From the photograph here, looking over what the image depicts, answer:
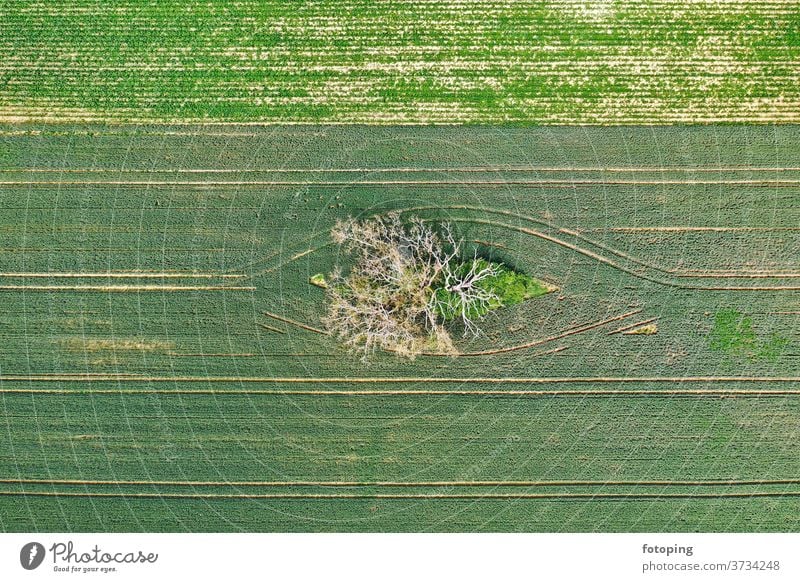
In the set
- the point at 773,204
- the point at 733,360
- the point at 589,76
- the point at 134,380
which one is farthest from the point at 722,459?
the point at 134,380

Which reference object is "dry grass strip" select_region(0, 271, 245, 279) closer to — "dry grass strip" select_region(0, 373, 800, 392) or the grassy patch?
"dry grass strip" select_region(0, 373, 800, 392)

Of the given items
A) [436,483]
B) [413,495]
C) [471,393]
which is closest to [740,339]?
[471,393]

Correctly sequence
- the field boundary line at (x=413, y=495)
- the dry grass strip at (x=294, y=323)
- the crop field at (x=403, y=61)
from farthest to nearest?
1. the crop field at (x=403, y=61)
2. the dry grass strip at (x=294, y=323)
3. the field boundary line at (x=413, y=495)

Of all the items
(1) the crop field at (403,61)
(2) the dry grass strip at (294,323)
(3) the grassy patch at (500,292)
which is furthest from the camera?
(1) the crop field at (403,61)
